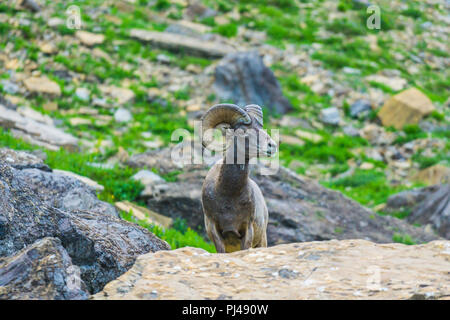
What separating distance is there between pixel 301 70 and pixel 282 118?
335 cm

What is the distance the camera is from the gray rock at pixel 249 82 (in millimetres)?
18250

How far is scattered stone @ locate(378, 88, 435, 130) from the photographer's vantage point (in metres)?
18.7

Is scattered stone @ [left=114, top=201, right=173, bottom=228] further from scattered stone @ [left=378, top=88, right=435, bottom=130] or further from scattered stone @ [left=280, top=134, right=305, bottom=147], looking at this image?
scattered stone @ [left=378, top=88, right=435, bottom=130]

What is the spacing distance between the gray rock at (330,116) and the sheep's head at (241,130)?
1135 centimetres

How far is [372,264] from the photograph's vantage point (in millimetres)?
4801

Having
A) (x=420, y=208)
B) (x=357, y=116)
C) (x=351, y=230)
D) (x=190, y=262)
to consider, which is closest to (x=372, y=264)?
(x=190, y=262)

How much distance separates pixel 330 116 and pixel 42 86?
346 inches

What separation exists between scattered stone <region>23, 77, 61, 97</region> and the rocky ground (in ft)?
0.20

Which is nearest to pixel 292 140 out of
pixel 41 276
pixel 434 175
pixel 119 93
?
pixel 434 175

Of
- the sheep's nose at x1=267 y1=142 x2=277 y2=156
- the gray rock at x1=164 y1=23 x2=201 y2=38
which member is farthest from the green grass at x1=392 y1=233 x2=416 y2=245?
the gray rock at x1=164 y1=23 x2=201 y2=38

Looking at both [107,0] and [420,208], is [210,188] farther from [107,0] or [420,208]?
[107,0]

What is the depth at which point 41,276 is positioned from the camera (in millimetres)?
4105

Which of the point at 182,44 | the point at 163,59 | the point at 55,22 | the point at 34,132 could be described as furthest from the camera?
the point at 182,44

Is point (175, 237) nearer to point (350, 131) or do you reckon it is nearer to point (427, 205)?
point (427, 205)
